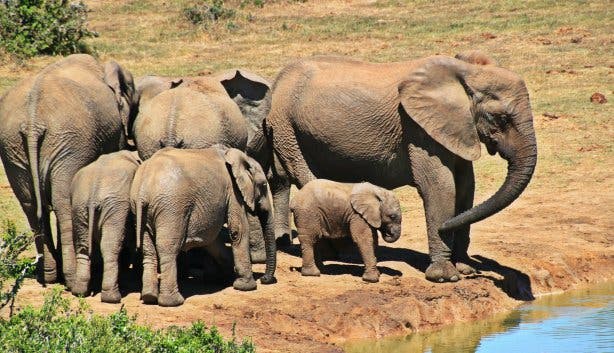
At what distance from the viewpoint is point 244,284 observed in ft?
42.8

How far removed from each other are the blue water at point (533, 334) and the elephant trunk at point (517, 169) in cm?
109

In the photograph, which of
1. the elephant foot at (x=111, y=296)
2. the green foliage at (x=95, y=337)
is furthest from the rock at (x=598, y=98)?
the green foliage at (x=95, y=337)

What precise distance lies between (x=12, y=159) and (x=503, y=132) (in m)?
4.74

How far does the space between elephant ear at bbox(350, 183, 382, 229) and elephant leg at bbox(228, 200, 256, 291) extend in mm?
1241

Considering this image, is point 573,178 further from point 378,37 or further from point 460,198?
point 378,37

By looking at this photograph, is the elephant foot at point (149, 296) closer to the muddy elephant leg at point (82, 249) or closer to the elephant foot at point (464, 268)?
the muddy elephant leg at point (82, 249)

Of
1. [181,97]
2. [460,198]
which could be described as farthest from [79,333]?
[460,198]

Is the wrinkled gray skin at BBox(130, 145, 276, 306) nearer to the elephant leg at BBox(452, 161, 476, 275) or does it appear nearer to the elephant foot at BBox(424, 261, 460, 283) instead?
the elephant foot at BBox(424, 261, 460, 283)

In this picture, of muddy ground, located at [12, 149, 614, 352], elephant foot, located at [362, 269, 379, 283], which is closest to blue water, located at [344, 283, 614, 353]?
muddy ground, located at [12, 149, 614, 352]

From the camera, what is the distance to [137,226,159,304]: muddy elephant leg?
12.3 meters

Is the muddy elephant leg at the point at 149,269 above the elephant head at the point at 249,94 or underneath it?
underneath

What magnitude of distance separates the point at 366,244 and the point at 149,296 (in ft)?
8.05

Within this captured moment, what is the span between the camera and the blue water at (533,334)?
12688 millimetres

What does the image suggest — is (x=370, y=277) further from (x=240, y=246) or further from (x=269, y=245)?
(x=240, y=246)
